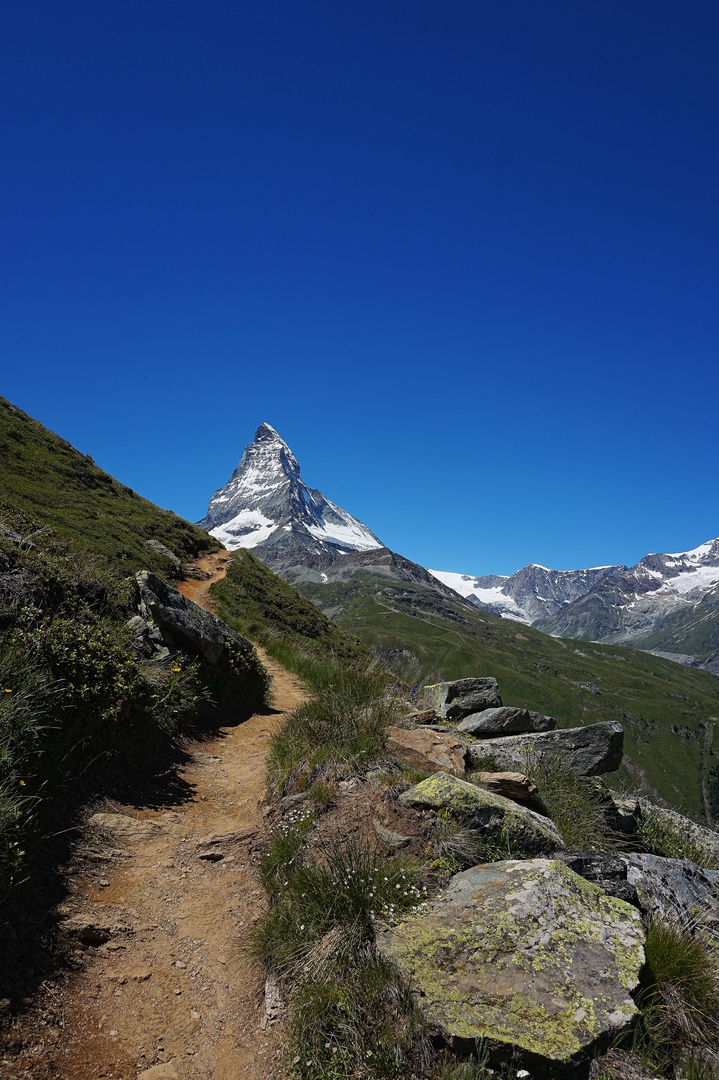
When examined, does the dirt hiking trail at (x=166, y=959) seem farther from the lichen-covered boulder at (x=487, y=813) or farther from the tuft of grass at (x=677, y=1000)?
the tuft of grass at (x=677, y=1000)

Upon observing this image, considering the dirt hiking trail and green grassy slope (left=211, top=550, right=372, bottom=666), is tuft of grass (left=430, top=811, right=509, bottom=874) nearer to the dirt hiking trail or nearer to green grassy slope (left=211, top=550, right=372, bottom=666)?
the dirt hiking trail

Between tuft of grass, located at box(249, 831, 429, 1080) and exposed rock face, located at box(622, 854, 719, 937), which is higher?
exposed rock face, located at box(622, 854, 719, 937)

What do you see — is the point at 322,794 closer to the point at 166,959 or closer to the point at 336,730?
the point at 336,730

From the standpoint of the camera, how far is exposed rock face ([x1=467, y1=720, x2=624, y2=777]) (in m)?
9.06

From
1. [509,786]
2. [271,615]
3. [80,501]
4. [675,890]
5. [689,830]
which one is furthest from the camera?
[271,615]

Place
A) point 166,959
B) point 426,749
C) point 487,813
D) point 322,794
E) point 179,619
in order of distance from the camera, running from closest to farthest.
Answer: point 166,959, point 487,813, point 322,794, point 426,749, point 179,619

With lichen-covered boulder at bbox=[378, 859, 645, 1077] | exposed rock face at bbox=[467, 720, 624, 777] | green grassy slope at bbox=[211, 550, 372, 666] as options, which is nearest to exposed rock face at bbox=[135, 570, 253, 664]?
exposed rock face at bbox=[467, 720, 624, 777]

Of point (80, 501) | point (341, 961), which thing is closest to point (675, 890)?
point (341, 961)

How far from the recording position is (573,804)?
26.2ft

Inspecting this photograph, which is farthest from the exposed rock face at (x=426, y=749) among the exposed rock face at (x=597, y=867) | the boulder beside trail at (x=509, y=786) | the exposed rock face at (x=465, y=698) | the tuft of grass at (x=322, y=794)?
the exposed rock face at (x=465, y=698)

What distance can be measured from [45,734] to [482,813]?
5343 millimetres

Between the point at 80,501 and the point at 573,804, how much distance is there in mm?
26808

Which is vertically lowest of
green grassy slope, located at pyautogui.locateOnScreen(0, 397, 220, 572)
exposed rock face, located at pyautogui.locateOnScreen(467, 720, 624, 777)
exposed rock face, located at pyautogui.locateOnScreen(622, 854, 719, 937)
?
exposed rock face, located at pyautogui.locateOnScreen(622, 854, 719, 937)

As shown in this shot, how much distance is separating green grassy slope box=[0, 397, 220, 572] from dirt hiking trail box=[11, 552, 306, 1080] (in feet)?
44.9
